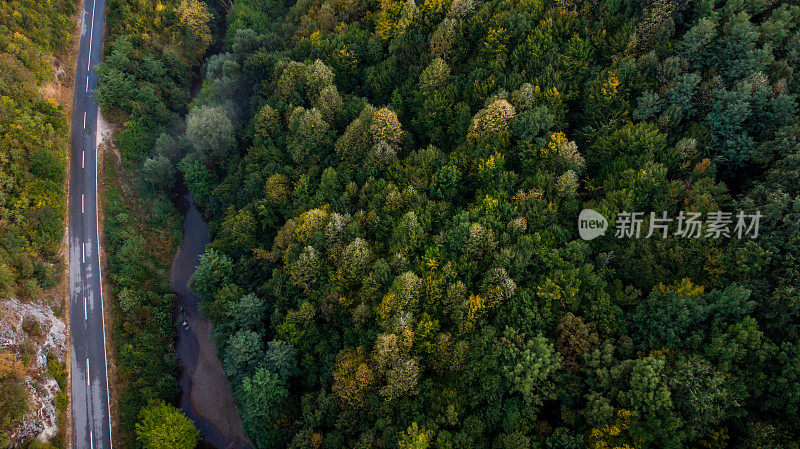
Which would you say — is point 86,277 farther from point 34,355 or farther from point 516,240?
point 516,240

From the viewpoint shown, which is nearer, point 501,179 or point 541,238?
point 541,238

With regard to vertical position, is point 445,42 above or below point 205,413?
above

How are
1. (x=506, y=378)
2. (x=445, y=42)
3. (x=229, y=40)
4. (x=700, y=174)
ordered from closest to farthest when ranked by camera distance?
(x=506, y=378)
(x=700, y=174)
(x=445, y=42)
(x=229, y=40)

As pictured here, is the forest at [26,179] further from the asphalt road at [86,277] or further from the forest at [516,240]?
the forest at [516,240]

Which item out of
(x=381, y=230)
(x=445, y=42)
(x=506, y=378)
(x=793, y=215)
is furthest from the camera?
(x=445, y=42)

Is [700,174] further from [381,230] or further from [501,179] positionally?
[381,230]

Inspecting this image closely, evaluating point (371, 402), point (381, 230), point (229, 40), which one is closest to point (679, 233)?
point (381, 230)

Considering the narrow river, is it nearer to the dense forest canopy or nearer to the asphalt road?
the asphalt road
